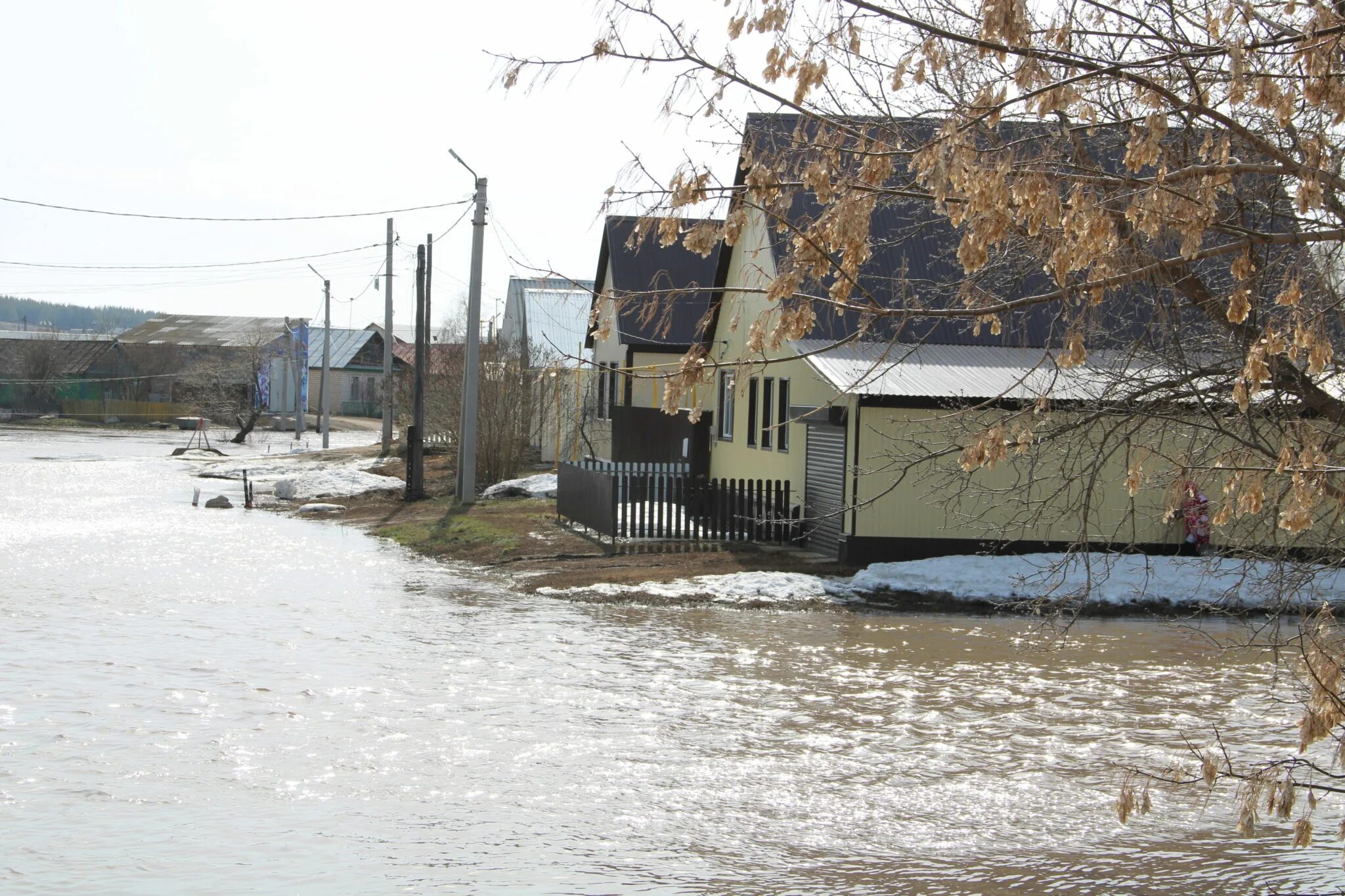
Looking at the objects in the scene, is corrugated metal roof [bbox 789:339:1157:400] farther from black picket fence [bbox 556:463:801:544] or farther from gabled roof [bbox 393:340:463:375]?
gabled roof [bbox 393:340:463:375]

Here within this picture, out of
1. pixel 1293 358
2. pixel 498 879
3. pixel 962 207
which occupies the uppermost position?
pixel 962 207

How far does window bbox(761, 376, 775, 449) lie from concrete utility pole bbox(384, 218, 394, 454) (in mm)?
23867

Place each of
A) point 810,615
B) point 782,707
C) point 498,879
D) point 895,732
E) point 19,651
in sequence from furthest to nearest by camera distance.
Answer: point 810,615 → point 19,651 → point 782,707 → point 895,732 → point 498,879

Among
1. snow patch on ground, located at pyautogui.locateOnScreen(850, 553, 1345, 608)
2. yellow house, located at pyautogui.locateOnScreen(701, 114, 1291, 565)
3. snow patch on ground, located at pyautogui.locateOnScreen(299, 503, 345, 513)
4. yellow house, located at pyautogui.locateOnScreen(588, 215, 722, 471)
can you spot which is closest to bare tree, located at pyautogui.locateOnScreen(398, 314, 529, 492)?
yellow house, located at pyautogui.locateOnScreen(588, 215, 722, 471)

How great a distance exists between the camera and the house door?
20.1 meters

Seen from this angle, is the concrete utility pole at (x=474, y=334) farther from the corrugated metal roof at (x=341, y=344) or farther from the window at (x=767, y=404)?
the corrugated metal roof at (x=341, y=344)

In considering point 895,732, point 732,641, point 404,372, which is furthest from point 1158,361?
point 404,372

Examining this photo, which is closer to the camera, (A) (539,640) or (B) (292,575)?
(A) (539,640)

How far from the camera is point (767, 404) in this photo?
2452 centimetres

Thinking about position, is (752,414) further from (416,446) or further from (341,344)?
(341,344)

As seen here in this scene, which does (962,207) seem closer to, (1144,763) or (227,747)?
(1144,763)

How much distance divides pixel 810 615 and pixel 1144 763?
23.2 ft

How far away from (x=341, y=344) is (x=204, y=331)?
11.1 meters

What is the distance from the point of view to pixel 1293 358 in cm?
530
